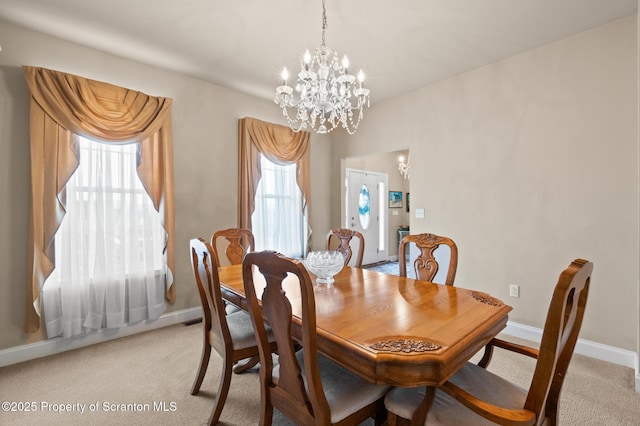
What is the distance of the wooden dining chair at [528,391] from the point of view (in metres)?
0.87

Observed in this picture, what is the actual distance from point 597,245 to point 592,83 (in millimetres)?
1357

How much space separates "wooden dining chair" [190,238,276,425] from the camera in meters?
1.59

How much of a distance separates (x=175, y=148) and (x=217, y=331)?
2.26 metres

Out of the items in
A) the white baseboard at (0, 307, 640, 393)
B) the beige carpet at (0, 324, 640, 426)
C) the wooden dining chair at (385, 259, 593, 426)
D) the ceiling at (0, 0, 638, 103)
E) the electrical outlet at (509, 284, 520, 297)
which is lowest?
the beige carpet at (0, 324, 640, 426)

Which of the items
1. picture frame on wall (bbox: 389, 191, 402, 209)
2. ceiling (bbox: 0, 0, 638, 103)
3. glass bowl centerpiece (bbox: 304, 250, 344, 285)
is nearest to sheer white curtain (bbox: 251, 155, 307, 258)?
ceiling (bbox: 0, 0, 638, 103)

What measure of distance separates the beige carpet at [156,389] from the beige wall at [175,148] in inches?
20.8

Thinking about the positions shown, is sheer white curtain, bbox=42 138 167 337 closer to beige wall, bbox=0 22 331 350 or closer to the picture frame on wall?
beige wall, bbox=0 22 331 350

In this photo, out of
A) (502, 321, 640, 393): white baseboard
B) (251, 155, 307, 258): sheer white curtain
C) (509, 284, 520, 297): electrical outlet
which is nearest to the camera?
(502, 321, 640, 393): white baseboard

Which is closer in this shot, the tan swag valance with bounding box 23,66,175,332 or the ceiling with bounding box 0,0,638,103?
the ceiling with bounding box 0,0,638,103

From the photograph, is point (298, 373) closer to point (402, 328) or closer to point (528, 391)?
point (402, 328)

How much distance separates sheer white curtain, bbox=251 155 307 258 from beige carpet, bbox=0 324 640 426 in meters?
1.61

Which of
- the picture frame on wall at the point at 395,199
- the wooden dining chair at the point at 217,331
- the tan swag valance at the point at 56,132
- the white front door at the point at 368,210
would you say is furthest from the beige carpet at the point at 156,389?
the picture frame on wall at the point at 395,199

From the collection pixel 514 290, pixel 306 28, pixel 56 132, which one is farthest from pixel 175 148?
pixel 514 290

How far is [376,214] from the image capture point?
20.8 ft
